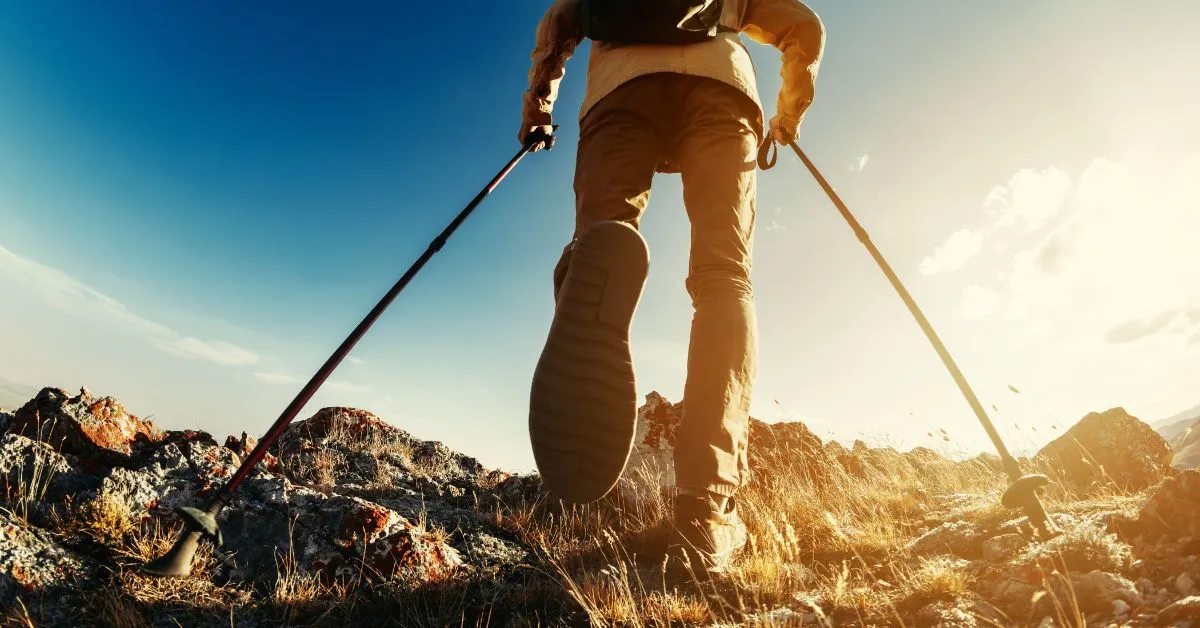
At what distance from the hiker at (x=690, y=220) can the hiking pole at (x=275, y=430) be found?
70cm

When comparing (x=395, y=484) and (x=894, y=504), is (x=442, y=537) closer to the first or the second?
(x=395, y=484)

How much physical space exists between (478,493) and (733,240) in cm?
275

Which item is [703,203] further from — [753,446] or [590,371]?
[753,446]

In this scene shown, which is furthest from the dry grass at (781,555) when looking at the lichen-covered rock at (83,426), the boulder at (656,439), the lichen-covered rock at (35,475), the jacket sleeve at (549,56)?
the jacket sleeve at (549,56)

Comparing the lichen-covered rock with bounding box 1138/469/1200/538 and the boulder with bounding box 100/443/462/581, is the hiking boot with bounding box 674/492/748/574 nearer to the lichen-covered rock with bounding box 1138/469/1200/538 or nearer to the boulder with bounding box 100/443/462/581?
the boulder with bounding box 100/443/462/581

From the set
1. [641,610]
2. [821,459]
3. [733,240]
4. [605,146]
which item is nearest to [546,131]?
[605,146]

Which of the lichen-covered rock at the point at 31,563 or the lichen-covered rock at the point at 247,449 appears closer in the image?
the lichen-covered rock at the point at 31,563

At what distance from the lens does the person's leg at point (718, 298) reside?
1930mm

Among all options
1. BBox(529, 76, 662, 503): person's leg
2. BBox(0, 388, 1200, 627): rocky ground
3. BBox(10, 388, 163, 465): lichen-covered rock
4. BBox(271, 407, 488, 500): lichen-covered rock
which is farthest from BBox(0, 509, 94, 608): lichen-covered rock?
BBox(529, 76, 662, 503): person's leg

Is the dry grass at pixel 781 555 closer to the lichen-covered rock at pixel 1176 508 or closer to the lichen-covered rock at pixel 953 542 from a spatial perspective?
the lichen-covered rock at pixel 953 542

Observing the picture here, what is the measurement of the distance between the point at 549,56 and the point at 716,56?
0.93m

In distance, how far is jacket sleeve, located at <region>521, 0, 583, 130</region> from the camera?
8.54 ft

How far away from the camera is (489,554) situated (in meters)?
2.57

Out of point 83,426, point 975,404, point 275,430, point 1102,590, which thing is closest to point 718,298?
point 975,404
